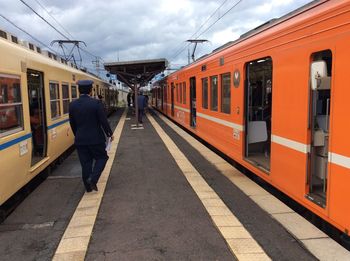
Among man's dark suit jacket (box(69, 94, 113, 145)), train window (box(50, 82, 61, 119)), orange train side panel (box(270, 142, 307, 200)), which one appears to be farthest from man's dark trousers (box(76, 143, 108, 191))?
orange train side panel (box(270, 142, 307, 200))

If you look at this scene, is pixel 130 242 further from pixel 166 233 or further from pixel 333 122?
pixel 333 122

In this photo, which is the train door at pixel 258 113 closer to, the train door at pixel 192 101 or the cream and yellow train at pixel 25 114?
the cream and yellow train at pixel 25 114

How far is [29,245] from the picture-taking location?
3.76 meters

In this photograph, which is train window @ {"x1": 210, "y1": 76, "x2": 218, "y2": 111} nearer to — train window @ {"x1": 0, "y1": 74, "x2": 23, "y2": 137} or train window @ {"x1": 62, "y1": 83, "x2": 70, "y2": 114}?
train window @ {"x1": 62, "y1": 83, "x2": 70, "y2": 114}

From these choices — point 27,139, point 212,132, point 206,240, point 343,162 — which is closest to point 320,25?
point 343,162

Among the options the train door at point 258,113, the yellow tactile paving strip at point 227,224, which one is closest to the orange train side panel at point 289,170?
the yellow tactile paving strip at point 227,224

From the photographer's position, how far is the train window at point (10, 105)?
4.58 meters

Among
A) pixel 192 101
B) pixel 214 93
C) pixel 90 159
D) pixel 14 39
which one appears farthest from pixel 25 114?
pixel 192 101

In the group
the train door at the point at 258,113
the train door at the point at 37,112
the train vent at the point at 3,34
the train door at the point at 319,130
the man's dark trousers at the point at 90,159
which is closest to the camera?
the train door at the point at 319,130

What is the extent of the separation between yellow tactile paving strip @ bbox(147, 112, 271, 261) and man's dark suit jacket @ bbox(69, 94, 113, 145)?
5.91 feet

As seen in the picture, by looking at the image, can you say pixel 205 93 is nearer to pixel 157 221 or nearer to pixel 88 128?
pixel 88 128

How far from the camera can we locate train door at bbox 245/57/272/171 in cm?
639

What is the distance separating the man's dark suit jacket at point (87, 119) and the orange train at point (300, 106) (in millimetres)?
2597

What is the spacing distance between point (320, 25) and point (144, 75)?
1893cm
